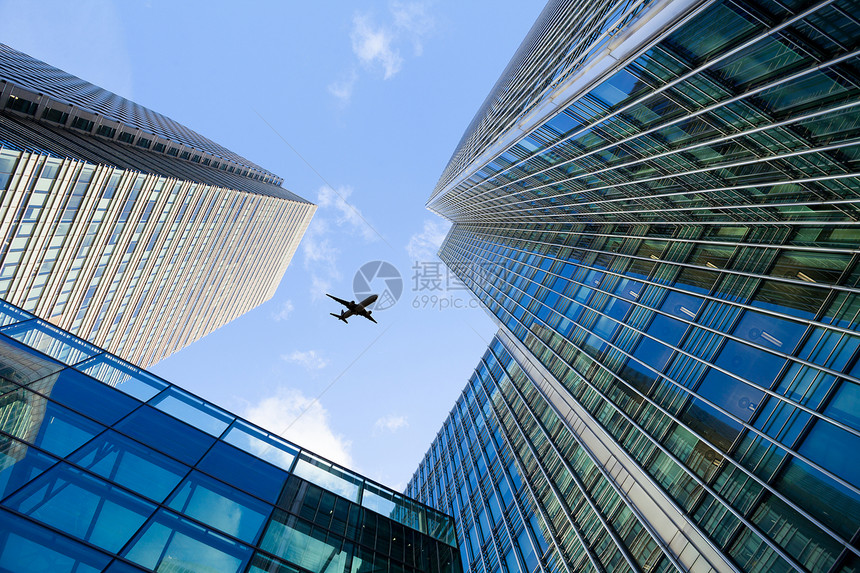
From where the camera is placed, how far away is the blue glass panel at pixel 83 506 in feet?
28.4

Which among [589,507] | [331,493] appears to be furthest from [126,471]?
[589,507]

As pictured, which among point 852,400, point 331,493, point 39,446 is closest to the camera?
point 39,446

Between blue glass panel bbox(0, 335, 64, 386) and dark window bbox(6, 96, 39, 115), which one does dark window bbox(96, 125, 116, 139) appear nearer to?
dark window bbox(6, 96, 39, 115)

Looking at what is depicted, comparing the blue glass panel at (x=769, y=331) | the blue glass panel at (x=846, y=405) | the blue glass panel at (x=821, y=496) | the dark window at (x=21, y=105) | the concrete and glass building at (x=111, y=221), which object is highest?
the blue glass panel at (x=769, y=331)

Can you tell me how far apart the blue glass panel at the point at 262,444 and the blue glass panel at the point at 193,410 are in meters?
0.45

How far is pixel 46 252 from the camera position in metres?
38.0

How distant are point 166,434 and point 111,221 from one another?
135ft

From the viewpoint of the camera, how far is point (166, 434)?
13203 mm

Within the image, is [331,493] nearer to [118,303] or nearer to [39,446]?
[39,446]

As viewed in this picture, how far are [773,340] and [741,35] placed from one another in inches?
434

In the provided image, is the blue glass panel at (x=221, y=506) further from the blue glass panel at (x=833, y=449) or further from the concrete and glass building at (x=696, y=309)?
the blue glass panel at (x=833, y=449)

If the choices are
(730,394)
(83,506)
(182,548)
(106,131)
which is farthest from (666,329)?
(106,131)

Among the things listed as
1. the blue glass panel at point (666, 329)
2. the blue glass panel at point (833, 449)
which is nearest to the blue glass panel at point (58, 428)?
the blue glass panel at point (833, 449)

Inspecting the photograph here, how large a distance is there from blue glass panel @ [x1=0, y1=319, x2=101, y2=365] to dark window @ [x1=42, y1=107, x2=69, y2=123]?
40.6m
